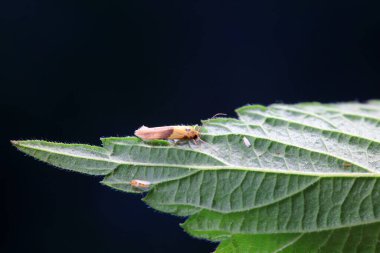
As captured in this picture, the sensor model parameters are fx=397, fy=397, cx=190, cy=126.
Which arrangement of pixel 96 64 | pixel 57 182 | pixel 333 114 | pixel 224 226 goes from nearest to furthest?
pixel 224 226 < pixel 333 114 < pixel 57 182 < pixel 96 64

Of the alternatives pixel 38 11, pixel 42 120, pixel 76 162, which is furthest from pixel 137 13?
pixel 76 162

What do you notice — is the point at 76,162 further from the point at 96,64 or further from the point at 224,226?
the point at 96,64

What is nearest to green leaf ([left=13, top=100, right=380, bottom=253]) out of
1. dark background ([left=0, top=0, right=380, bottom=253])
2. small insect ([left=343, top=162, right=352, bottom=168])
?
small insect ([left=343, top=162, right=352, bottom=168])

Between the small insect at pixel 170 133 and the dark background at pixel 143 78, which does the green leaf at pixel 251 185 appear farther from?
the dark background at pixel 143 78

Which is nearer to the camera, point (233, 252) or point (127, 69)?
point (233, 252)

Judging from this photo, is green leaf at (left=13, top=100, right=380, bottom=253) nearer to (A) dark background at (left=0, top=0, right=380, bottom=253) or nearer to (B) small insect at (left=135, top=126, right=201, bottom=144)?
(B) small insect at (left=135, top=126, right=201, bottom=144)

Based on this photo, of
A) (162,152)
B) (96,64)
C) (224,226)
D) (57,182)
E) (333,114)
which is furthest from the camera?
(96,64)

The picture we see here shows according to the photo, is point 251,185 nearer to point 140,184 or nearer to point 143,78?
point 140,184
